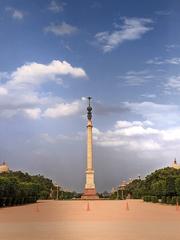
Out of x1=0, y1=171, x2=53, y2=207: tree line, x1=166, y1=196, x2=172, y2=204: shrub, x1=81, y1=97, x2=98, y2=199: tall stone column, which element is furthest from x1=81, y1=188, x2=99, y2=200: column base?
x1=166, y1=196, x2=172, y2=204: shrub

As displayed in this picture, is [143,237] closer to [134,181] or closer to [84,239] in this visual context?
[84,239]

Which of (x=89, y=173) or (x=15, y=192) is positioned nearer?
(x=15, y=192)

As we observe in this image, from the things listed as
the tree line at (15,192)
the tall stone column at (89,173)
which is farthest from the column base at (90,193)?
the tree line at (15,192)

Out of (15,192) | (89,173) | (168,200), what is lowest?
(168,200)

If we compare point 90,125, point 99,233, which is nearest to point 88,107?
point 90,125

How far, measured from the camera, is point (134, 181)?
493 ft

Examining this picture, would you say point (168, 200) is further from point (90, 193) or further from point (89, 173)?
point (89, 173)

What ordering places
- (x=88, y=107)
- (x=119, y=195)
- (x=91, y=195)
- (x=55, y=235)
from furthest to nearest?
(x=119, y=195), (x=88, y=107), (x=91, y=195), (x=55, y=235)

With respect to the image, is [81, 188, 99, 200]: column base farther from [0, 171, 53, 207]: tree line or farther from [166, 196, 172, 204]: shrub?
[166, 196, 172, 204]: shrub

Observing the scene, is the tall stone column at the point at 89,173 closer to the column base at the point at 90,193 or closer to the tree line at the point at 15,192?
the column base at the point at 90,193

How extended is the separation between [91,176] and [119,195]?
25278 mm

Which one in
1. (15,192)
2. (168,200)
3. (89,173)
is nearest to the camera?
(168,200)

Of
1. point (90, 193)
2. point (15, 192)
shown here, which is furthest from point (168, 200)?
point (90, 193)

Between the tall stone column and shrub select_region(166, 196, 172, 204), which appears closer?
shrub select_region(166, 196, 172, 204)
